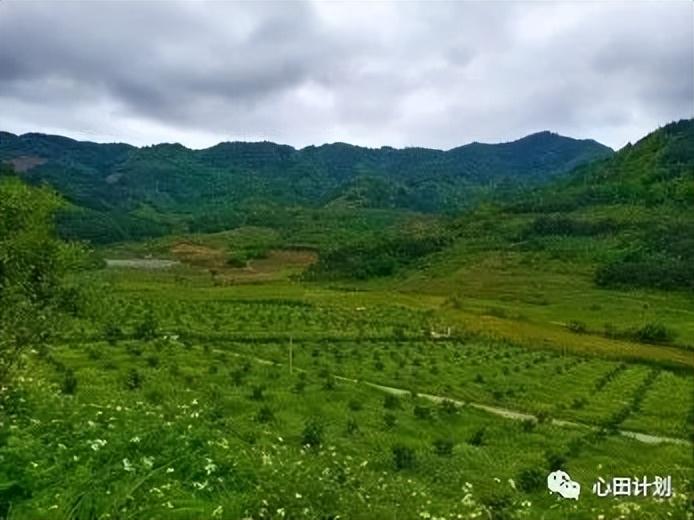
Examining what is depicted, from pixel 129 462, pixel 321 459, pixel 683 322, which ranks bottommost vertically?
pixel 683 322

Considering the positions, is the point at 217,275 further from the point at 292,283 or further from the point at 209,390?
the point at 209,390

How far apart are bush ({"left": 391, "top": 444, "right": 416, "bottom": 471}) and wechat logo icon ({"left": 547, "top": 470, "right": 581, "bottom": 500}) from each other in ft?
Answer: 11.6

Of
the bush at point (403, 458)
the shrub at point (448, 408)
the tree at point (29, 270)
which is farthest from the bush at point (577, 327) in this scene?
the bush at point (403, 458)

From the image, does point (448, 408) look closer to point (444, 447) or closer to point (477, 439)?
point (477, 439)

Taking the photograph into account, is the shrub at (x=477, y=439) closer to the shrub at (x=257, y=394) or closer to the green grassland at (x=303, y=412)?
the green grassland at (x=303, y=412)

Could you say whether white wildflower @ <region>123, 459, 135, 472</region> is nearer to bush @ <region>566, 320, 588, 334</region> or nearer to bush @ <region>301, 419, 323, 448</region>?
bush @ <region>301, 419, 323, 448</region>

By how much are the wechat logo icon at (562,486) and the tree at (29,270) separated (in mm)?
13299

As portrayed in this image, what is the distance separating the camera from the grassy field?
14.2 metres

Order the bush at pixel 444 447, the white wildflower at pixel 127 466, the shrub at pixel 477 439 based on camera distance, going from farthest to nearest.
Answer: the shrub at pixel 477 439
the bush at pixel 444 447
the white wildflower at pixel 127 466

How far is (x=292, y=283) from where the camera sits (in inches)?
6088

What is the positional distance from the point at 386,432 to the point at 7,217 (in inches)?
538

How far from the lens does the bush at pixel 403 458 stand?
21.3 metres

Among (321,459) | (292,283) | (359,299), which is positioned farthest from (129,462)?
(292,283)

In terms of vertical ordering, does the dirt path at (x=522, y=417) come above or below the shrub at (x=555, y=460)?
below
